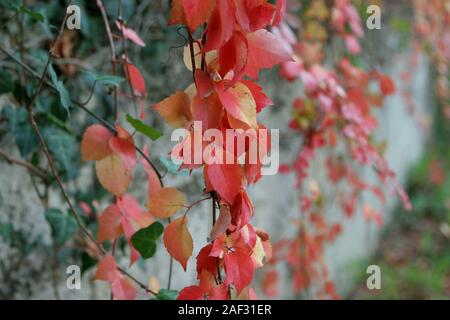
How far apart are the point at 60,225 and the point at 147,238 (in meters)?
0.29

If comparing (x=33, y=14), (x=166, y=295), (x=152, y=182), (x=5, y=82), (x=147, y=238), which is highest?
(x=33, y=14)

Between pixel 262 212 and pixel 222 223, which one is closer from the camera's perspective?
pixel 222 223

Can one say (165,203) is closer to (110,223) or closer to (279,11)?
(110,223)

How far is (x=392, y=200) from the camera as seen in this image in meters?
4.22

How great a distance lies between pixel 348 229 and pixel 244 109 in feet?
8.48

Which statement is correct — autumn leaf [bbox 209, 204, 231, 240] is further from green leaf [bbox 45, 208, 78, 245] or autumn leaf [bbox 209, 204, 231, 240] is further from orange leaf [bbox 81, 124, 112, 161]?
green leaf [bbox 45, 208, 78, 245]

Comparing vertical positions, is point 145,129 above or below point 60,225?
above

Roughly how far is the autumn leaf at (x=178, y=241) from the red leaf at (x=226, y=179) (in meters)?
0.13

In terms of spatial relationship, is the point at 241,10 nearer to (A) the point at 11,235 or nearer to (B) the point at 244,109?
(B) the point at 244,109

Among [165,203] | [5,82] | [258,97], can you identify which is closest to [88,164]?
[5,82]

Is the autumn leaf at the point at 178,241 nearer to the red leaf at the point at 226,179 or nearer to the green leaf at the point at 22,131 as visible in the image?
the red leaf at the point at 226,179

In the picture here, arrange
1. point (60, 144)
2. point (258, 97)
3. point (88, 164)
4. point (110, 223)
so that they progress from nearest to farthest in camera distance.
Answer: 1. point (258, 97)
2. point (110, 223)
3. point (60, 144)
4. point (88, 164)

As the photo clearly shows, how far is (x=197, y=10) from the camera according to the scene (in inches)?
27.6
